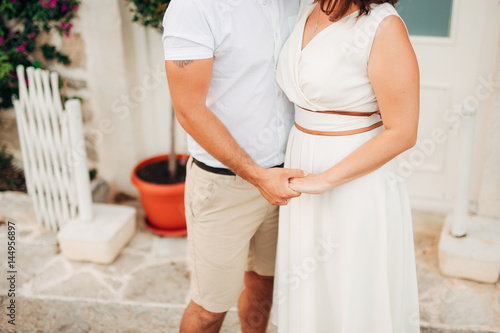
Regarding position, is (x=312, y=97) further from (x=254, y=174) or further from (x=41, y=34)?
(x=41, y=34)

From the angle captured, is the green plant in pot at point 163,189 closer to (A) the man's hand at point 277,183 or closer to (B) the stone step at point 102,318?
(B) the stone step at point 102,318

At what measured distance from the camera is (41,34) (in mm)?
3328

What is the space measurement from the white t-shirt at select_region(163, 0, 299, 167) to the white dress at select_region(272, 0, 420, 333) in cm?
6

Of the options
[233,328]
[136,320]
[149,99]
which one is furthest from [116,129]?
[233,328]

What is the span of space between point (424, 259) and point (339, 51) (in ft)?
6.49

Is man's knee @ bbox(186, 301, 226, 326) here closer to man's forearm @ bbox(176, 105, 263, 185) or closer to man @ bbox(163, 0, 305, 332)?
man @ bbox(163, 0, 305, 332)

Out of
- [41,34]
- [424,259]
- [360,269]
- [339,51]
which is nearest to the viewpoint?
[339,51]

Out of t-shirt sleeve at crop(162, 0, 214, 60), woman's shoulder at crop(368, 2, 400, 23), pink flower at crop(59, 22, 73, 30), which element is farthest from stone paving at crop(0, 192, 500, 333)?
woman's shoulder at crop(368, 2, 400, 23)

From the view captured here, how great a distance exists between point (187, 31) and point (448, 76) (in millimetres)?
2132

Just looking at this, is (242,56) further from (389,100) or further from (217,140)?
(389,100)

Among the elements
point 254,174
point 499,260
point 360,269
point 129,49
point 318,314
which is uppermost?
point 129,49

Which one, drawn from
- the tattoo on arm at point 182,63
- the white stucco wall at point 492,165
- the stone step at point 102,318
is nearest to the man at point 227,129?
the tattoo on arm at point 182,63

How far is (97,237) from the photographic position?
297 centimetres

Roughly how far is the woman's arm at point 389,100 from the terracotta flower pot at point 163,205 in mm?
1816
